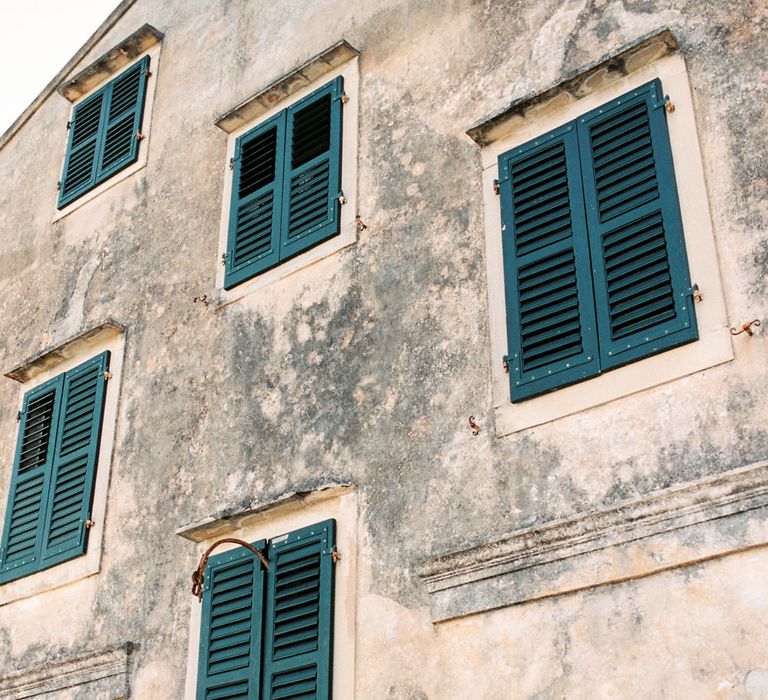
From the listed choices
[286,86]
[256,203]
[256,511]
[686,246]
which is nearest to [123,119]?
[286,86]

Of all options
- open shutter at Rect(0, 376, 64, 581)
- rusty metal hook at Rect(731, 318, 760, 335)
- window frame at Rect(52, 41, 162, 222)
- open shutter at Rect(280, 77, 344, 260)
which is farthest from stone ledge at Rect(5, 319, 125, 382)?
rusty metal hook at Rect(731, 318, 760, 335)

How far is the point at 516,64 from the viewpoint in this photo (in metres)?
8.73

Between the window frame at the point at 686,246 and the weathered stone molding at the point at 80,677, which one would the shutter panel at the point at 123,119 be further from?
the weathered stone molding at the point at 80,677

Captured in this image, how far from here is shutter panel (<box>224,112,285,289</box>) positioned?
31.4 feet

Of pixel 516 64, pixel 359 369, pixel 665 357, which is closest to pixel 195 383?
pixel 359 369

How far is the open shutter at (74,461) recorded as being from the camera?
31.5 ft

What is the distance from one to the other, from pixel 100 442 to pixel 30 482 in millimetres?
792

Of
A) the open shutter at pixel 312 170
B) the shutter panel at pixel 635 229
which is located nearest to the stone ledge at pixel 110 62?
the open shutter at pixel 312 170

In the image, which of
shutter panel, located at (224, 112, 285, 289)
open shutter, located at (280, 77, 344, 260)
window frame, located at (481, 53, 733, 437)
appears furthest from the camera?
shutter panel, located at (224, 112, 285, 289)

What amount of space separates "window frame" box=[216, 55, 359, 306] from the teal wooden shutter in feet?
5.14

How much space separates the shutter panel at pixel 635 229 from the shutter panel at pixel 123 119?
5115mm

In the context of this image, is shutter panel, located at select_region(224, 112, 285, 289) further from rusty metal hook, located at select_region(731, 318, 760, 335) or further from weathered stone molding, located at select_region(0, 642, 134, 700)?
rusty metal hook, located at select_region(731, 318, 760, 335)

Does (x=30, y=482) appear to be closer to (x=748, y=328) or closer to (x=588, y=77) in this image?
(x=588, y=77)

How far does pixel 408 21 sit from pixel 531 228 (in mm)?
2645
